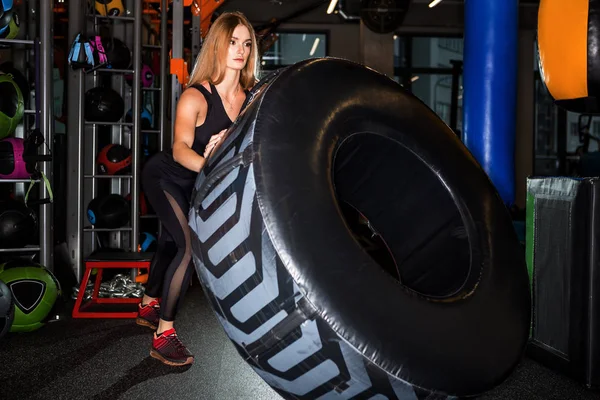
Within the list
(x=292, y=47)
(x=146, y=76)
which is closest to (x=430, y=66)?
(x=292, y=47)

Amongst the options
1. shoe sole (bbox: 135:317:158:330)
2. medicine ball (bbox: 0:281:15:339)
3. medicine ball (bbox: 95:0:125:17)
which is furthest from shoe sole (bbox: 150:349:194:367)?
medicine ball (bbox: 95:0:125:17)

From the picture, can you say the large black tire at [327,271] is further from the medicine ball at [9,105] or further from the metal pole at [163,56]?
the metal pole at [163,56]

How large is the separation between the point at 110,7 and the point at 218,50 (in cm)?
266

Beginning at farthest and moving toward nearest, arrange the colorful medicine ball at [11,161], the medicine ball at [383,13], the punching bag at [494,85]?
the medicine ball at [383,13]
the colorful medicine ball at [11,161]
the punching bag at [494,85]

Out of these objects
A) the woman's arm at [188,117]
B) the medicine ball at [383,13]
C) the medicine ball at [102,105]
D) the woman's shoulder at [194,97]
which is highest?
the medicine ball at [383,13]

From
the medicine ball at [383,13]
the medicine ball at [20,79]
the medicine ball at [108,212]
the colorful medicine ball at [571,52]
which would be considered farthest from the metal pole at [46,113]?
the medicine ball at [383,13]

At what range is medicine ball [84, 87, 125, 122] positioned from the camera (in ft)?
13.1

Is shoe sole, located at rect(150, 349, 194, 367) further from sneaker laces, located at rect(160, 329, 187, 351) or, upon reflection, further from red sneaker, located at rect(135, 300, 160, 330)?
red sneaker, located at rect(135, 300, 160, 330)

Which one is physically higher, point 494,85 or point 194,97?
point 494,85

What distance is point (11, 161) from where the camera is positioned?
114 inches

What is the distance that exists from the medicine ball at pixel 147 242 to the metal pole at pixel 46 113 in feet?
4.49

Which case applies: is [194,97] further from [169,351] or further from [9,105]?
[9,105]

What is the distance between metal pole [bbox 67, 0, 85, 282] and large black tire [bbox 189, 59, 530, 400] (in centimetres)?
267

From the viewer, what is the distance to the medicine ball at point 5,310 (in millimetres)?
2322
